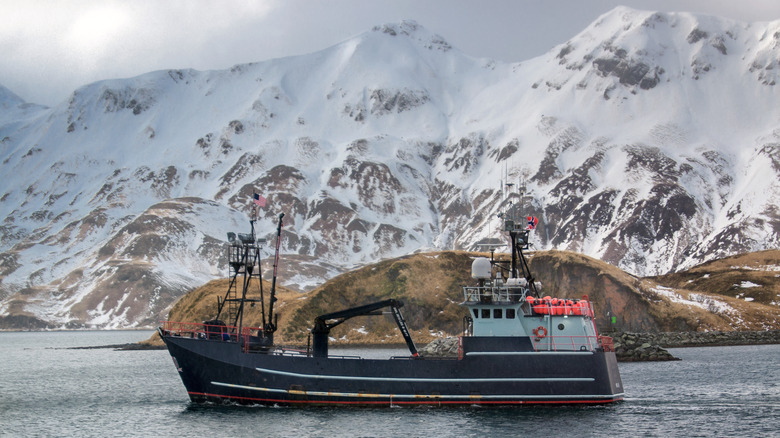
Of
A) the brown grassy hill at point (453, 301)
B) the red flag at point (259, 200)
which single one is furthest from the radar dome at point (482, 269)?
the brown grassy hill at point (453, 301)

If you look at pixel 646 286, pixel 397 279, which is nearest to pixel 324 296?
pixel 397 279

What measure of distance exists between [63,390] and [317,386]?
3313 cm

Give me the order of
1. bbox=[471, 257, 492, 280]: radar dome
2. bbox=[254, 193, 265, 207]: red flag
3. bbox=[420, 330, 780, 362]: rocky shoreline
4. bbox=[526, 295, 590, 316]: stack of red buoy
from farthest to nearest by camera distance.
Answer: bbox=[420, 330, 780, 362]: rocky shoreline
bbox=[254, 193, 265, 207]: red flag
bbox=[526, 295, 590, 316]: stack of red buoy
bbox=[471, 257, 492, 280]: radar dome

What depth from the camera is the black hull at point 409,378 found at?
155ft

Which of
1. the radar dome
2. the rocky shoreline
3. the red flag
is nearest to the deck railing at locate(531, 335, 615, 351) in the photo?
the radar dome

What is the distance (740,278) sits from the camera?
14912 cm

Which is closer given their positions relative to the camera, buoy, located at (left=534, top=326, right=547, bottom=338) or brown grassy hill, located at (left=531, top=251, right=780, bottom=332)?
buoy, located at (left=534, top=326, right=547, bottom=338)

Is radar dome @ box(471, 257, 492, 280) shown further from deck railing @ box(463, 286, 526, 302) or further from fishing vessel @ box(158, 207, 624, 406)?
deck railing @ box(463, 286, 526, 302)

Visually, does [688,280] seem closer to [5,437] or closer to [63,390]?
[63,390]

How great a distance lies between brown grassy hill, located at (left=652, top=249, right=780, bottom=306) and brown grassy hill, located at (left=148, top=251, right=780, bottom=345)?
6899 millimetres

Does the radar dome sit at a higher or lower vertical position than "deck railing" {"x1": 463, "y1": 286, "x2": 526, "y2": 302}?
higher

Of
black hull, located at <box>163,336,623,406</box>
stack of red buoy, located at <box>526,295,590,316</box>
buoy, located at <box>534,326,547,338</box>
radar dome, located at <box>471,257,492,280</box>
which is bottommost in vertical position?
black hull, located at <box>163,336,623,406</box>

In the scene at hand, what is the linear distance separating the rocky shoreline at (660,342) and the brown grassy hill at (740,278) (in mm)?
20594

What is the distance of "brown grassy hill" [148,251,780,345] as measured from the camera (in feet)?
401
